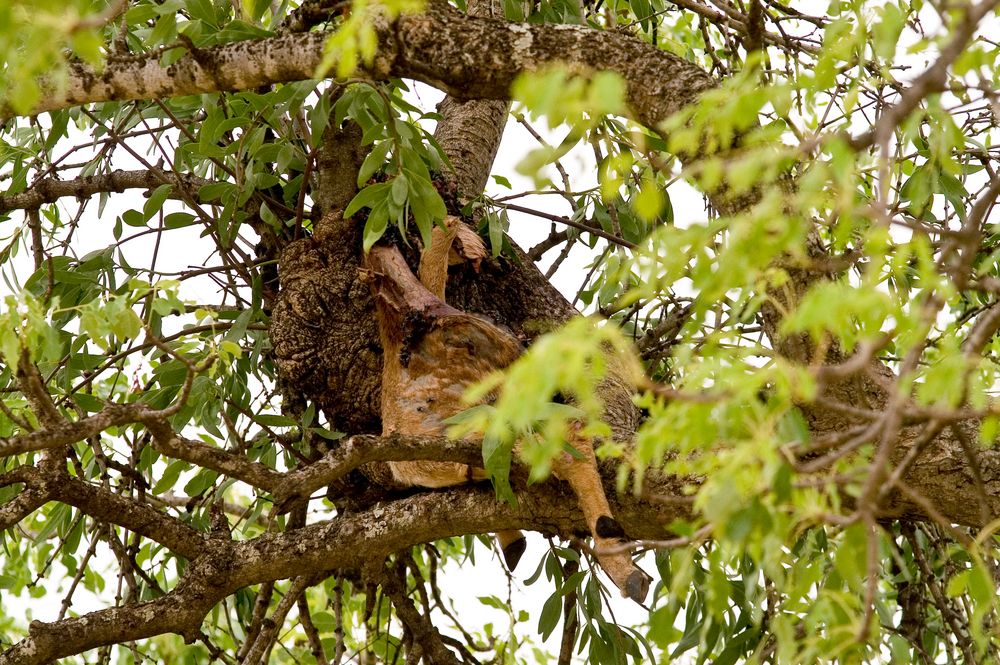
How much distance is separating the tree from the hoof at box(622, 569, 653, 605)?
0.05 metres

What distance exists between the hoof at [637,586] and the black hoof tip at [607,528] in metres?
0.08

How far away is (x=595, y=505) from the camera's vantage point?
179 centimetres

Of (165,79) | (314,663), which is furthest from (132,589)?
(165,79)

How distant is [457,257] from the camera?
225cm

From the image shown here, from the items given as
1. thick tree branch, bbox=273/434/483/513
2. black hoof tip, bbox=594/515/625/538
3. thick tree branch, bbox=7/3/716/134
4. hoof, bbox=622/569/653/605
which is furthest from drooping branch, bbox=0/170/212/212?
hoof, bbox=622/569/653/605

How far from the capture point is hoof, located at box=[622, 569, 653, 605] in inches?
65.3

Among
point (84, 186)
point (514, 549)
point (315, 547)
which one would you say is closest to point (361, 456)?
point (315, 547)

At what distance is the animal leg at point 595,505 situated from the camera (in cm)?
169

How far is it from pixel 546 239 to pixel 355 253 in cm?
67

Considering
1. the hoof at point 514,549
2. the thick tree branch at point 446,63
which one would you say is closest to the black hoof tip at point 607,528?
the hoof at point 514,549

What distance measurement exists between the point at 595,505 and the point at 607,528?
0.05 metres

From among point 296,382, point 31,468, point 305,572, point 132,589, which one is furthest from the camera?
point 132,589

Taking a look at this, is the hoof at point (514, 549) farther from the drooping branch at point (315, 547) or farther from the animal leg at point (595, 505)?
the animal leg at point (595, 505)

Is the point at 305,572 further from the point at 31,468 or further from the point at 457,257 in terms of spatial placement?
the point at 457,257
